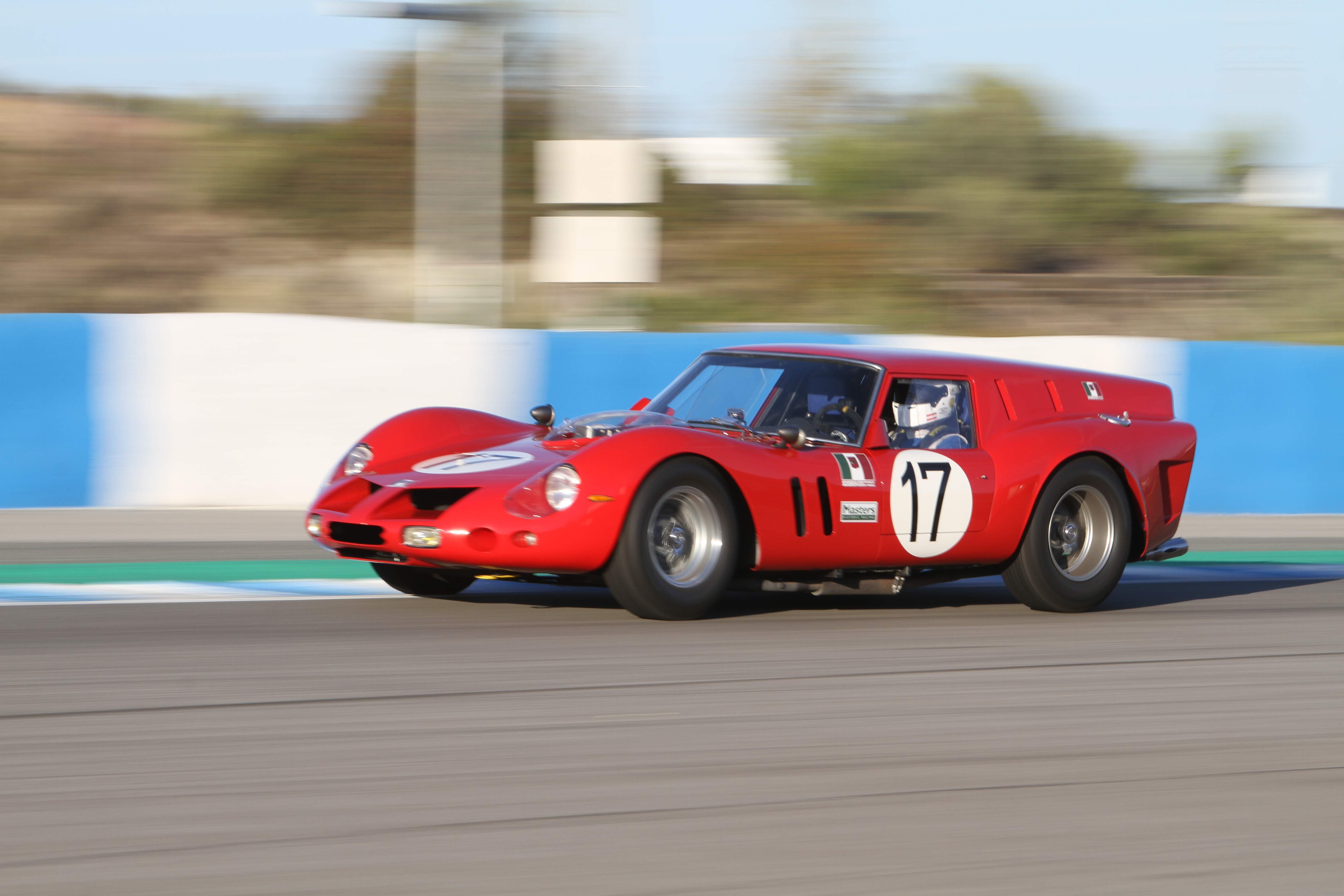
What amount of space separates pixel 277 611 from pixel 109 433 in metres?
4.15

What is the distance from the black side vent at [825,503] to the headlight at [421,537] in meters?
1.61

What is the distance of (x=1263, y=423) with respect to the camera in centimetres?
1220

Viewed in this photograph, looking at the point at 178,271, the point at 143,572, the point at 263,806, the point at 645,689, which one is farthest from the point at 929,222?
the point at 263,806

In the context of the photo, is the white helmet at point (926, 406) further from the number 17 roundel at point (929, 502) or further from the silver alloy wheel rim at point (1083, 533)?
the silver alloy wheel rim at point (1083, 533)

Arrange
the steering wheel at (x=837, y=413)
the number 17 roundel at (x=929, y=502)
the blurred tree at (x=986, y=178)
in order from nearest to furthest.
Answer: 1. the number 17 roundel at (x=929, y=502)
2. the steering wheel at (x=837, y=413)
3. the blurred tree at (x=986, y=178)

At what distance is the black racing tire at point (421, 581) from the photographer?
702cm

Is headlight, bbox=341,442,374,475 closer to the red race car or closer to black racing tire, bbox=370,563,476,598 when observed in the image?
the red race car

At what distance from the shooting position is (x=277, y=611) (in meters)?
6.68

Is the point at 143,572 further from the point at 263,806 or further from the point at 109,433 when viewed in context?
the point at 263,806

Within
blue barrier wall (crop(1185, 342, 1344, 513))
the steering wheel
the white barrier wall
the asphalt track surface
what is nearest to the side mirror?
the steering wheel

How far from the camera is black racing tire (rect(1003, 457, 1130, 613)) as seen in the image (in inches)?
284

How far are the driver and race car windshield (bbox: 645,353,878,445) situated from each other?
7.8 inches

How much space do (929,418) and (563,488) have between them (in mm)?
1943

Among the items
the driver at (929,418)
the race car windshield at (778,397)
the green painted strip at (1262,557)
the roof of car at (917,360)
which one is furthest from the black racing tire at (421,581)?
the green painted strip at (1262,557)
